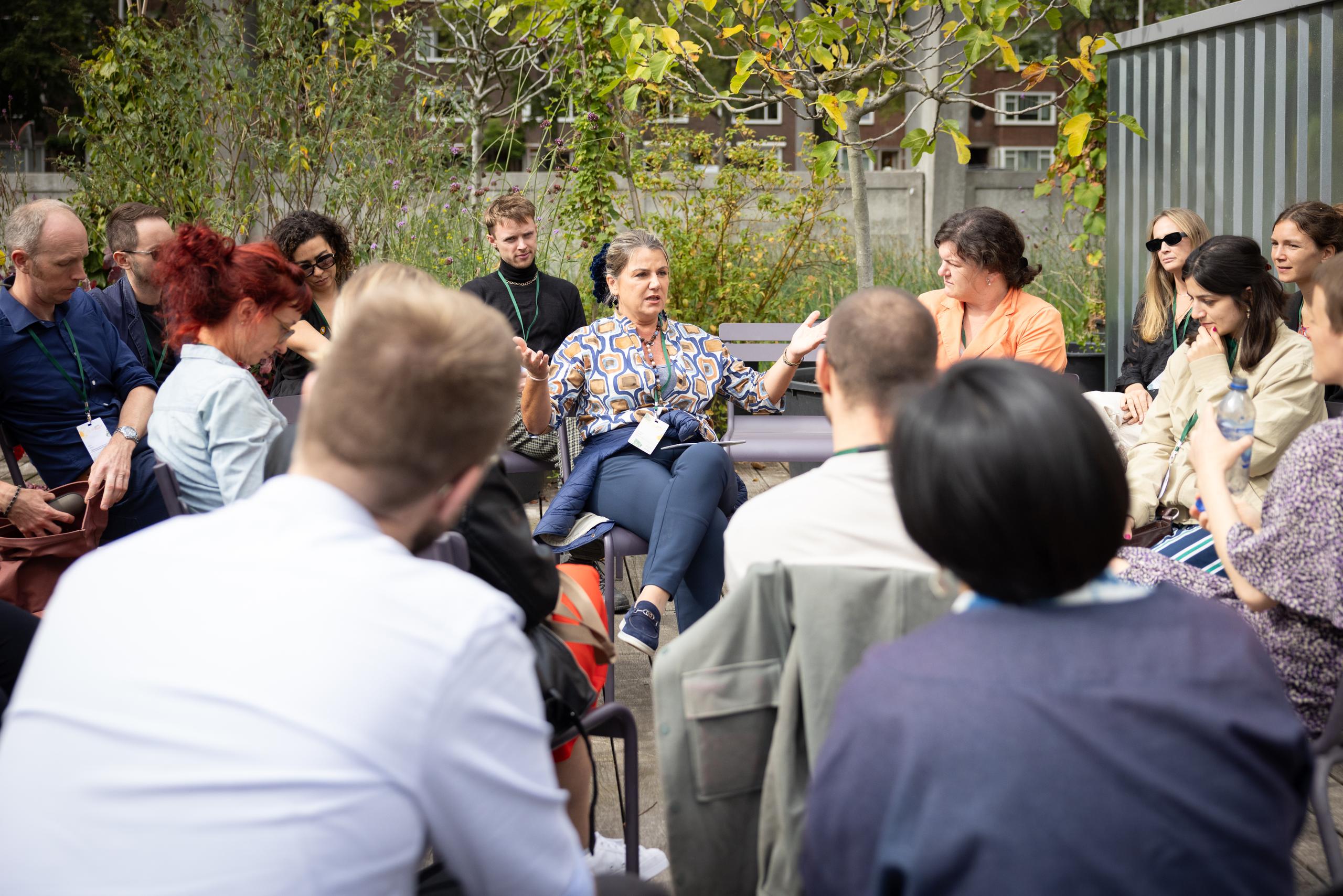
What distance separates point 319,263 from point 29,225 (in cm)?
104

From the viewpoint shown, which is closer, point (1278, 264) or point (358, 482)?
point (358, 482)

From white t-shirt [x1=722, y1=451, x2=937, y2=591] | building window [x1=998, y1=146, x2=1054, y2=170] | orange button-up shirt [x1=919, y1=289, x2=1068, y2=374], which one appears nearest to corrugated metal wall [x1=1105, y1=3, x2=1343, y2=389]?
orange button-up shirt [x1=919, y1=289, x2=1068, y2=374]

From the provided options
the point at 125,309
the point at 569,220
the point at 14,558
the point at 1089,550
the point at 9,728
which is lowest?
the point at 14,558

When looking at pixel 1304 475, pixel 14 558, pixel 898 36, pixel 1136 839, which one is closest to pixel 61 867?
pixel 1136 839

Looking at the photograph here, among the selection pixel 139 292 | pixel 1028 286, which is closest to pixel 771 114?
pixel 1028 286

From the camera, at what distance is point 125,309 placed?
4055 mm

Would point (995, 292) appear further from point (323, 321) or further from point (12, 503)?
point (12, 503)

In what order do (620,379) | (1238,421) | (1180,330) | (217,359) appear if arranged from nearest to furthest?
1. (217,359)
2. (1238,421)
3. (620,379)
4. (1180,330)

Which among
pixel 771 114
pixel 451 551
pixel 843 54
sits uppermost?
pixel 771 114

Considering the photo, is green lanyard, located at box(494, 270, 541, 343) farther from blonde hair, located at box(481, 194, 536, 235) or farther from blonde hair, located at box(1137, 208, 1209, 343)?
blonde hair, located at box(1137, 208, 1209, 343)

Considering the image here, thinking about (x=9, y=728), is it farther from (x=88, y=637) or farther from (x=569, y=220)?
(x=569, y=220)

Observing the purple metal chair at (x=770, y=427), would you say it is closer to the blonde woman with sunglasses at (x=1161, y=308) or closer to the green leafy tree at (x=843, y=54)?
the green leafy tree at (x=843, y=54)

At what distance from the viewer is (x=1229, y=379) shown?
3244 mm

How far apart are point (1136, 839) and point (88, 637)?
3.27 feet
